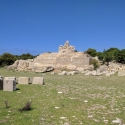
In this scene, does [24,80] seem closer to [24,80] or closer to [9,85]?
[24,80]

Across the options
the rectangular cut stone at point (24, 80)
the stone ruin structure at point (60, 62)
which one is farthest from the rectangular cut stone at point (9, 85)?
the stone ruin structure at point (60, 62)

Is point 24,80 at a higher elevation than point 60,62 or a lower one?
lower

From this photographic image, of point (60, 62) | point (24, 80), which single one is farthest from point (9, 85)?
point (60, 62)

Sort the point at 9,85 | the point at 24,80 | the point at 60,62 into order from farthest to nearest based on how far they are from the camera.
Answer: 1. the point at 60,62
2. the point at 24,80
3. the point at 9,85

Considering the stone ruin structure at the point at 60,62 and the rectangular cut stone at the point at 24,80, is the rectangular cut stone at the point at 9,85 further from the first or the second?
the stone ruin structure at the point at 60,62

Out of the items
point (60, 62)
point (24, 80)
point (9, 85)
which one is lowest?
point (9, 85)

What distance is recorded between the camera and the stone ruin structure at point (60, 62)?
39231 millimetres

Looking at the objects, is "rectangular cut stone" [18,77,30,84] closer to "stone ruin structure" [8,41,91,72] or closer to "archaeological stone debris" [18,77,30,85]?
"archaeological stone debris" [18,77,30,85]

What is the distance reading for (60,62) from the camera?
4394 cm

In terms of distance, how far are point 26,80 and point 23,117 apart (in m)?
8.70

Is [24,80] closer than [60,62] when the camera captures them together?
Yes

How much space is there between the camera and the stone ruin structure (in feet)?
129

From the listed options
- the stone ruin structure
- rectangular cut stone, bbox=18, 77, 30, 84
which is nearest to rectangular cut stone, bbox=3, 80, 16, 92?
rectangular cut stone, bbox=18, 77, 30, 84

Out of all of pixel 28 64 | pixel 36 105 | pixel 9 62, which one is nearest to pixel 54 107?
pixel 36 105
